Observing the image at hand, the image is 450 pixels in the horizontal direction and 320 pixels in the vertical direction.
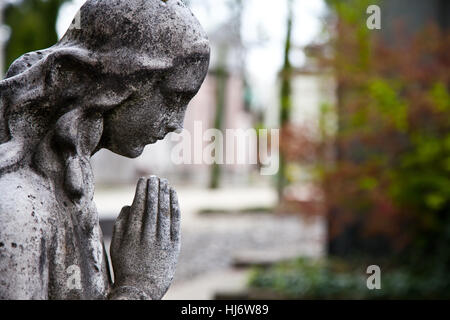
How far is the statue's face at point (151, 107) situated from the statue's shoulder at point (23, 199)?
30cm

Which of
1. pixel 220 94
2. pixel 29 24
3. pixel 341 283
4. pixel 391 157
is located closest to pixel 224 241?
pixel 341 283

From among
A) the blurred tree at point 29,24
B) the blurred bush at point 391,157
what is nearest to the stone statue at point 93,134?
the blurred bush at point 391,157

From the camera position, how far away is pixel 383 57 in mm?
7367

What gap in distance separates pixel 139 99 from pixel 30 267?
1.96 ft

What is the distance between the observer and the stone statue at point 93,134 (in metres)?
1.63

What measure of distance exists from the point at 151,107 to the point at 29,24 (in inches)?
620

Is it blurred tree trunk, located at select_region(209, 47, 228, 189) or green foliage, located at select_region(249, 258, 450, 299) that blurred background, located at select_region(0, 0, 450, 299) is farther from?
blurred tree trunk, located at select_region(209, 47, 228, 189)

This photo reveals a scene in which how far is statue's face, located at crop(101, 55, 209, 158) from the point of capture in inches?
71.1

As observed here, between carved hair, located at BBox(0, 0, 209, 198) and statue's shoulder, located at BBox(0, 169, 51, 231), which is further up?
carved hair, located at BBox(0, 0, 209, 198)

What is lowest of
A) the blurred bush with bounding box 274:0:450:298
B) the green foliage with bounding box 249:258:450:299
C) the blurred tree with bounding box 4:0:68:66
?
the green foliage with bounding box 249:258:450:299

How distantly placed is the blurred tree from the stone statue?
1240cm

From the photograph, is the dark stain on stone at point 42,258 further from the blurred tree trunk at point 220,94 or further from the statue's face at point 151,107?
the blurred tree trunk at point 220,94

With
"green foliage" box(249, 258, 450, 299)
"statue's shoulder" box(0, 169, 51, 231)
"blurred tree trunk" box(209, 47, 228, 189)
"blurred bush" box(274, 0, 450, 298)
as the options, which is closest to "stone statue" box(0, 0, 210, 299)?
"statue's shoulder" box(0, 169, 51, 231)
